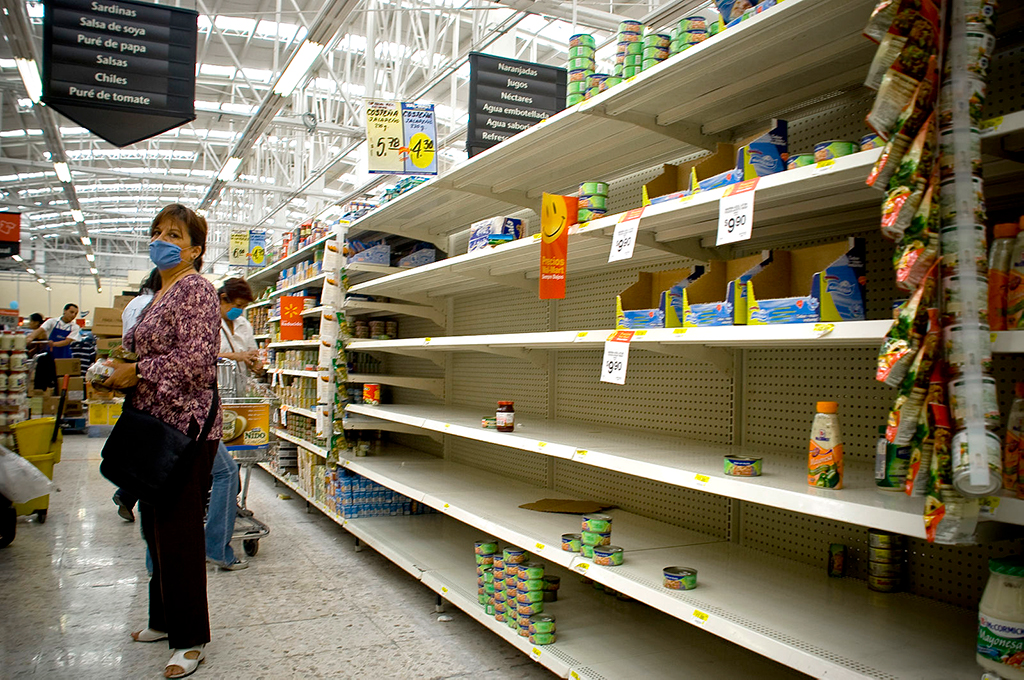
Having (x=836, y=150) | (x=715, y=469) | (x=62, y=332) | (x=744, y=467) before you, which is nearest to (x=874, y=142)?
(x=836, y=150)

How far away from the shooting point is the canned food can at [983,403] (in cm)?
133

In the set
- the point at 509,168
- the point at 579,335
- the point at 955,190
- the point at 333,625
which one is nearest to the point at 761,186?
the point at 955,190

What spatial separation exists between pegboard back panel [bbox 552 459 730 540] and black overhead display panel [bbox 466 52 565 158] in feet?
8.09

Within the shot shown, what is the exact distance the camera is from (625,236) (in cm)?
231

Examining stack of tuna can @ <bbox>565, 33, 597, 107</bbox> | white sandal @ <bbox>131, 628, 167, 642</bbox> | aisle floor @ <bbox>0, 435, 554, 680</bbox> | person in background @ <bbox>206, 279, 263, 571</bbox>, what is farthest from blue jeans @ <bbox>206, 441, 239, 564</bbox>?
stack of tuna can @ <bbox>565, 33, 597, 107</bbox>

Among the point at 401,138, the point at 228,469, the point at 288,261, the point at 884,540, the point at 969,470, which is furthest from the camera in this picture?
the point at 288,261

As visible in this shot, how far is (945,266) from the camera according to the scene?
140 cm

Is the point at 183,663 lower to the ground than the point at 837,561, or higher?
lower

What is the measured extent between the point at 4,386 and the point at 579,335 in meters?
5.58

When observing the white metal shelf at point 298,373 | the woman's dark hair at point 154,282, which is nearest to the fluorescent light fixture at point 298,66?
the white metal shelf at point 298,373

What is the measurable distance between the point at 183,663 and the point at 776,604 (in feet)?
7.77

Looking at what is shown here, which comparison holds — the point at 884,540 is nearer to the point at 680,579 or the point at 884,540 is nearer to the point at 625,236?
the point at 680,579

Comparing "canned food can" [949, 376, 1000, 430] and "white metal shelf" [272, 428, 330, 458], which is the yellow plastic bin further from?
"canned food can" [949, 376, 1000, 430]

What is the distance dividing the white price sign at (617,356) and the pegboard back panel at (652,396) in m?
0.69
